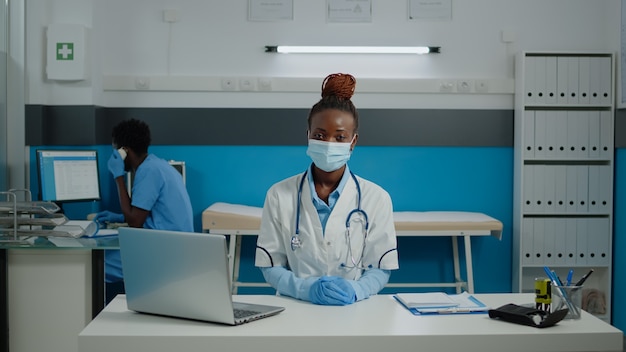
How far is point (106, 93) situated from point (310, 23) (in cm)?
136

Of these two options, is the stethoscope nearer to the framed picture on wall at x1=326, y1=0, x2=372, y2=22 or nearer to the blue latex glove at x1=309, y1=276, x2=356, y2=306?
the blue latex glove at x1=309, y1=276, x2=356, y2=306

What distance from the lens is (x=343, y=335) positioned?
1857 mm

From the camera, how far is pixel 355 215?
2.44m

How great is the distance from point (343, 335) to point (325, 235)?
600 mm

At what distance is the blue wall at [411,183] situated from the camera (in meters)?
4.80

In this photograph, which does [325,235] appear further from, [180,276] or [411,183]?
[411,183]

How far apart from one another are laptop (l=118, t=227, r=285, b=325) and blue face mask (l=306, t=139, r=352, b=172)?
1.87 ft

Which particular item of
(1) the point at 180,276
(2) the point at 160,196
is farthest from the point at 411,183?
(1) the point at 180,276

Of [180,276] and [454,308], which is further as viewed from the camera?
[454,308]

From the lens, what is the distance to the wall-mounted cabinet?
4586 mm

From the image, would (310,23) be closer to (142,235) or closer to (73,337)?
(73,337)

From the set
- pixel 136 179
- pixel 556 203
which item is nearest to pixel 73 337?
pixel 136 179

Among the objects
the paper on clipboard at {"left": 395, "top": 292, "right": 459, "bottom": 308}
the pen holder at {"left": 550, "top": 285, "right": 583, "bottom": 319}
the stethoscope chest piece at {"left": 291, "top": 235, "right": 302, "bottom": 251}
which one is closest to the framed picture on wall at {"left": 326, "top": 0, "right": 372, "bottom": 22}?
the stethoscope chest piece at {"left": 291, "top": 235, "right": 302, "bottom": 251}

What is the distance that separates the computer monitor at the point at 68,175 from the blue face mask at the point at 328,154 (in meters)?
2.07
